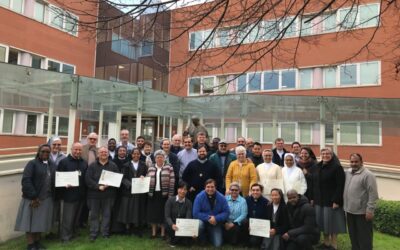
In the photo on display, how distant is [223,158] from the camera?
8664mm

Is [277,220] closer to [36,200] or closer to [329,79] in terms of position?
[36,200]

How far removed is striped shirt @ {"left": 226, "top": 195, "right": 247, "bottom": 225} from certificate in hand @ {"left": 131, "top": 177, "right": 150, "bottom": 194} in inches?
70.4

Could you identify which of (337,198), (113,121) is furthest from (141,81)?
(337,198)

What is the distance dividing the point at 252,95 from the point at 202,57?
9636 mm

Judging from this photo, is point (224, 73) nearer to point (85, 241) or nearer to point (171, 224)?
point (171, 224)

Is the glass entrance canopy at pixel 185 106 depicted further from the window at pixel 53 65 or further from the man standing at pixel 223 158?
the man standing at pixel 223 158

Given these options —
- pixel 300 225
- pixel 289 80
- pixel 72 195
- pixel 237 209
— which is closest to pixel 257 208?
pixel 237 209

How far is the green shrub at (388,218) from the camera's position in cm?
984

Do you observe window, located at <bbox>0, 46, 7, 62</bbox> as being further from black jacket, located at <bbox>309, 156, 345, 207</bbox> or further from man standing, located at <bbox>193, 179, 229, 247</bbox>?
black jacket, located at <bbox>309, 156, 345, 207</bbox>

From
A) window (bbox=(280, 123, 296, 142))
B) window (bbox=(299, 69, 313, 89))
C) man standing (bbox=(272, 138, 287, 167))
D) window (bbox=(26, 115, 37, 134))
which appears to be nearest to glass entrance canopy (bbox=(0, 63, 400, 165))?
window (bbox=(26, 115, 37, 134))

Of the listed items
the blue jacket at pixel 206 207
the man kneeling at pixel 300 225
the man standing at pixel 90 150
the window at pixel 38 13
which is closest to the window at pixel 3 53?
the window at pixel 38 13

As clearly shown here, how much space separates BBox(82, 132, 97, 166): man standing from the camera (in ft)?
28.6

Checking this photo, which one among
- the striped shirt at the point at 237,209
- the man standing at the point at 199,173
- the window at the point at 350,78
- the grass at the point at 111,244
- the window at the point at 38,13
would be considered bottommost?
the grass at the point at 111,244

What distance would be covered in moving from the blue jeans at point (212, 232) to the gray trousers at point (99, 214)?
204cm
